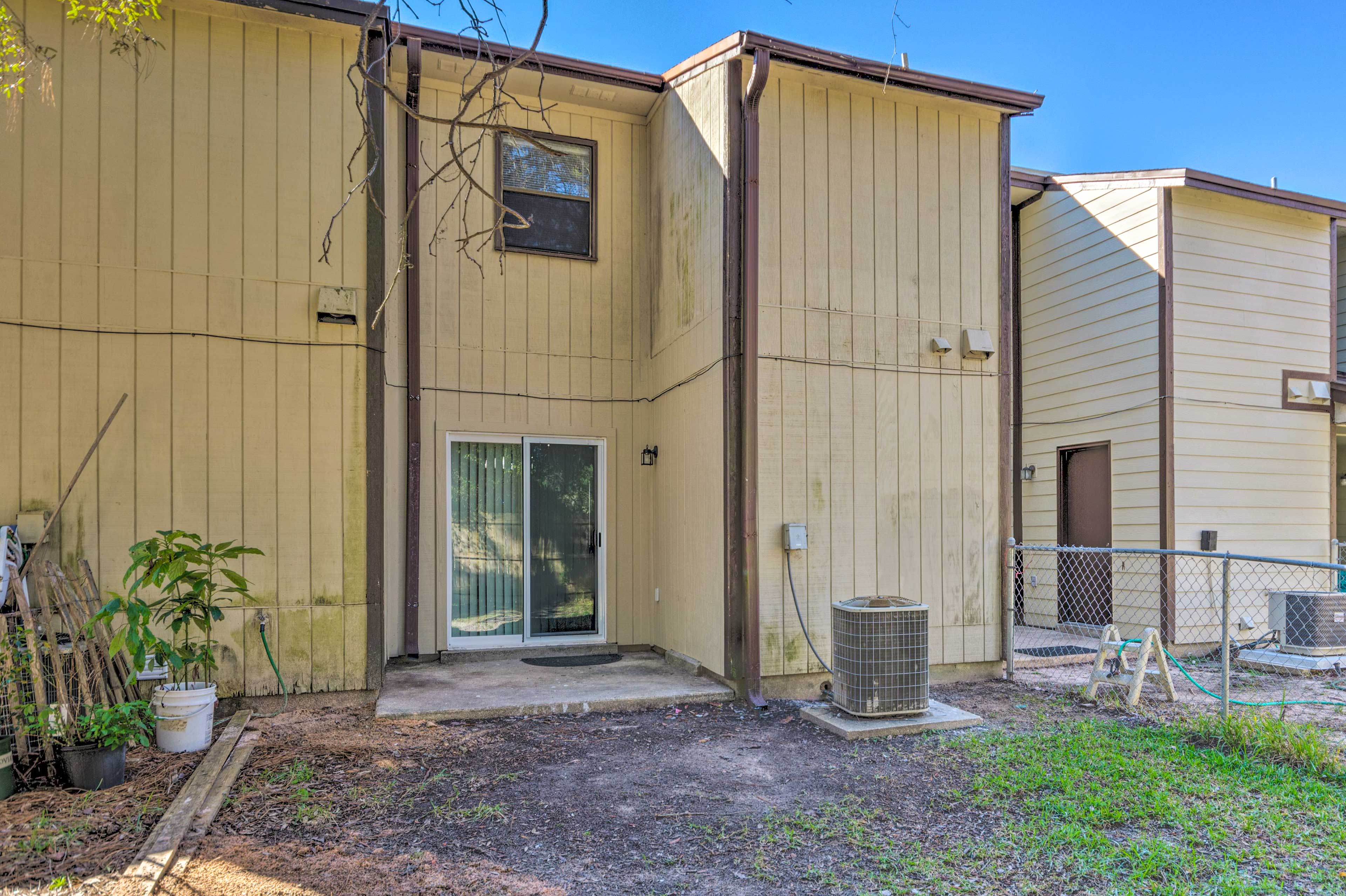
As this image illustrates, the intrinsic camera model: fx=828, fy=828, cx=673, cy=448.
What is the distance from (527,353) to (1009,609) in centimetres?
425

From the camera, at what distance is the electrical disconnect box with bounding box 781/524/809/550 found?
5.50m

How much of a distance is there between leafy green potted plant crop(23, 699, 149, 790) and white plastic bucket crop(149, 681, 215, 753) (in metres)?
0.45

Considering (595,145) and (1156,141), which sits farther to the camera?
(1156,141)

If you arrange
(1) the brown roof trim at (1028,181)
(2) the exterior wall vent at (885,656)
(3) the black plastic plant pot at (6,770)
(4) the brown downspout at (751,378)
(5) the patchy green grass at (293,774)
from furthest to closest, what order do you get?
(1) the brown roof trim at (1028,181)
(4) the brown downspout at (751,378)
(2) the exterior wall vent at (885,656)
(5) the patchy green grass at (293,774)
(3) the black plastic plant pot at (6,770)

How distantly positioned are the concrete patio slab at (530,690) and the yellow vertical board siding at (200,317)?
0.51m

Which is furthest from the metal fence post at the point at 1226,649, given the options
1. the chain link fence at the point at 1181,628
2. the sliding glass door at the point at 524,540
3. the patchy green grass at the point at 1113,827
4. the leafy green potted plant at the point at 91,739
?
the leafy green potted plant at the point at 91,739

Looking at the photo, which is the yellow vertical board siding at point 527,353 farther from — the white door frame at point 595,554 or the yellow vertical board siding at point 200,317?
the yellow vertical board siding at point 200,317

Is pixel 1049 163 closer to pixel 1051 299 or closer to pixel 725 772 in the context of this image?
pixel 1051 299

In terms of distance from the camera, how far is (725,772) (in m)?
4.10

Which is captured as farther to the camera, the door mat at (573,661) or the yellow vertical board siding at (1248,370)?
the yellow vertical board siding at (1248,370)

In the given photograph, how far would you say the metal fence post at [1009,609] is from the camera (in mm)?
6086

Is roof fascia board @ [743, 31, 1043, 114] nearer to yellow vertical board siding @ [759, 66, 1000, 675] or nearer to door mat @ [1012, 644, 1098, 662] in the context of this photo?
yellow vertical board siding @ [759, 66, 1000, 675]

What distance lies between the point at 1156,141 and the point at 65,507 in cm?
1023

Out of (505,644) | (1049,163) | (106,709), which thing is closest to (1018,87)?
(1049,163)
